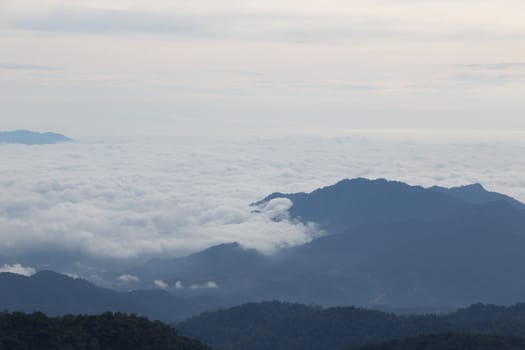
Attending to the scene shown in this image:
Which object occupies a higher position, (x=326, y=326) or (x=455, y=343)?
(x=455, y=343)

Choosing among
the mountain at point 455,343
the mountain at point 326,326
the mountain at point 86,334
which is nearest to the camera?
the mountain at point 86,334

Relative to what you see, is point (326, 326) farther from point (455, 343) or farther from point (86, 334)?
point (86, 334)

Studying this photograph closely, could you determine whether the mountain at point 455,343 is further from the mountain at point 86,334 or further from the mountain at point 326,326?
the mountain at point 326,326

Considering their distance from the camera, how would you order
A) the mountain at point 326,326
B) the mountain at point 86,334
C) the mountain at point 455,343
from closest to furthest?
the mountain at point 86,334 < the mountain at point 455,343 < the mountain at point 326,326

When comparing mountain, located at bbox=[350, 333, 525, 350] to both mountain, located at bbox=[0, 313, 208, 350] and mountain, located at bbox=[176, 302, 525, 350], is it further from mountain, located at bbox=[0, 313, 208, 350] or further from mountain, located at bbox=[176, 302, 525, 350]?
mountain, located at bbox=[176, 302, 525, 350]

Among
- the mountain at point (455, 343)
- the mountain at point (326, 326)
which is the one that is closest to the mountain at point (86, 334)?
the mountain at point (455, 343)

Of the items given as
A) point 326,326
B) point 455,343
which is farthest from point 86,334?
point 326,326

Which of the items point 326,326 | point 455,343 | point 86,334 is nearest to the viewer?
point 86,334
